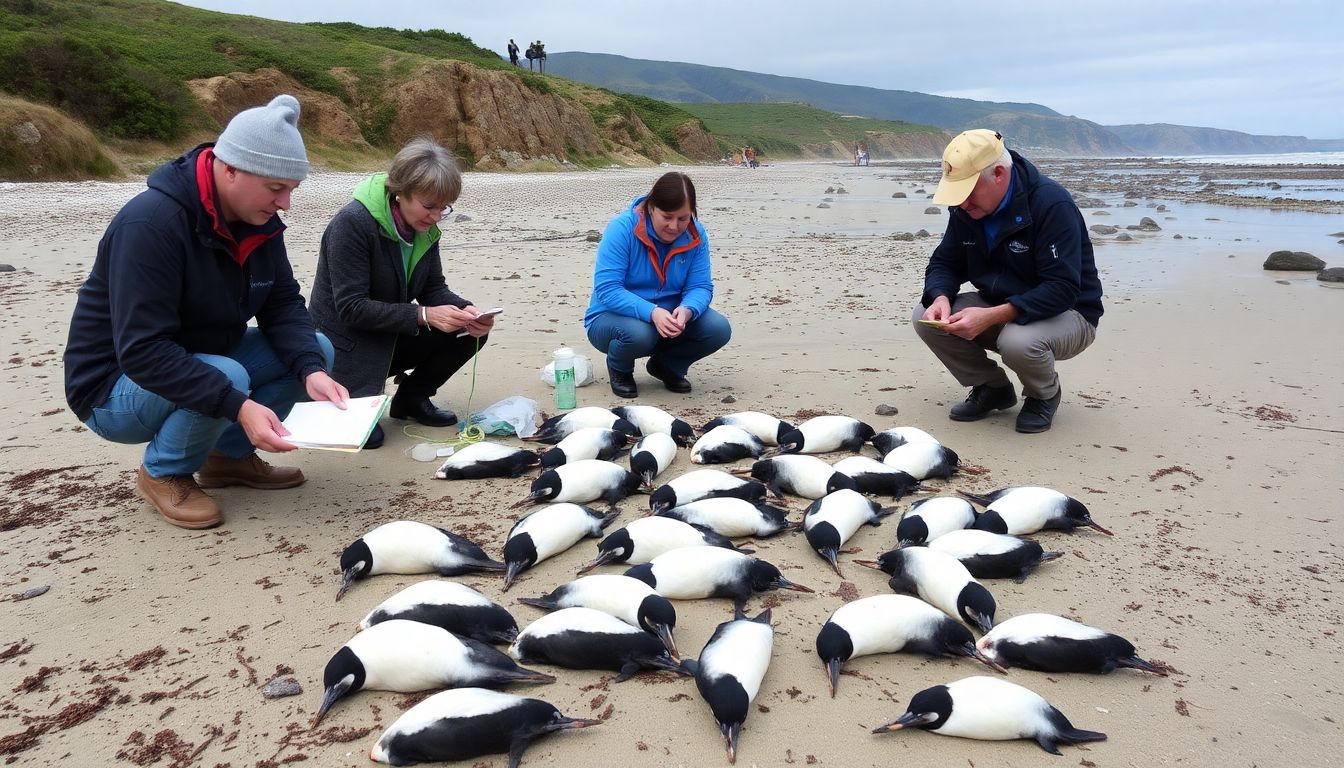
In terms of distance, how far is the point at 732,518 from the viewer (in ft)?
11.3

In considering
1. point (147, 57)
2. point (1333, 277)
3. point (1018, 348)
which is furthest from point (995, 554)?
point (147, 57)

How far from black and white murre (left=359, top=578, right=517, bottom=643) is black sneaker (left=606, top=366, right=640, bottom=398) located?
283 centimetres

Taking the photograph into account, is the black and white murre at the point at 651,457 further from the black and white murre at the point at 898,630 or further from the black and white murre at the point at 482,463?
the black and white murre at the point at 898,630

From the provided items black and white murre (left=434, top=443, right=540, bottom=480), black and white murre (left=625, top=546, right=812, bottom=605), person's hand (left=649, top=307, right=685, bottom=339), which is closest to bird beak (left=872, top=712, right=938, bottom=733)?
black and white murre (left=625, top=546, right=812, bottom=605)

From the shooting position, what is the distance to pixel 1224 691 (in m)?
2.36

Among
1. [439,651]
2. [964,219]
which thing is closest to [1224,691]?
[439,651]

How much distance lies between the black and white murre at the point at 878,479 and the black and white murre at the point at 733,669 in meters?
1.28

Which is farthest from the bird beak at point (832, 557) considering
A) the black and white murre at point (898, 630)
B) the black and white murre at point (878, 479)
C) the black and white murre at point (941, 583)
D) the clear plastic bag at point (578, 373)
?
the clear plastic bag at point (578, 373)

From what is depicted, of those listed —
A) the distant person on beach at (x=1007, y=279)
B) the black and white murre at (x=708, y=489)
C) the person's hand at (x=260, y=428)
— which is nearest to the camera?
the person's hand at (x=260, y=428)

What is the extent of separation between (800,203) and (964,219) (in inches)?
609

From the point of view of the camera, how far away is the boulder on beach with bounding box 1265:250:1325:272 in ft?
29.3

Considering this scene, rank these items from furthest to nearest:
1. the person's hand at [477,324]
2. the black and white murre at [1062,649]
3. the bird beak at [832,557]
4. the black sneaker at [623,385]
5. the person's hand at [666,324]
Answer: the black sneaker at [623,385] → the person's hand at [666,324] → the person's hand at [477,324] → the bird beak at [832,557] → the black and white murre at [1062,649]

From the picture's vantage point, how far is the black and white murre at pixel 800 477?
12.3ft

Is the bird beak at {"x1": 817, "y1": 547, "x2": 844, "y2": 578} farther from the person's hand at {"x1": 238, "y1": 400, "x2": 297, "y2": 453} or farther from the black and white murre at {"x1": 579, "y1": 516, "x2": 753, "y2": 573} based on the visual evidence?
the person's hand at {"x1": 238, "y1": 400, "x2": 297, "y2": 453}
